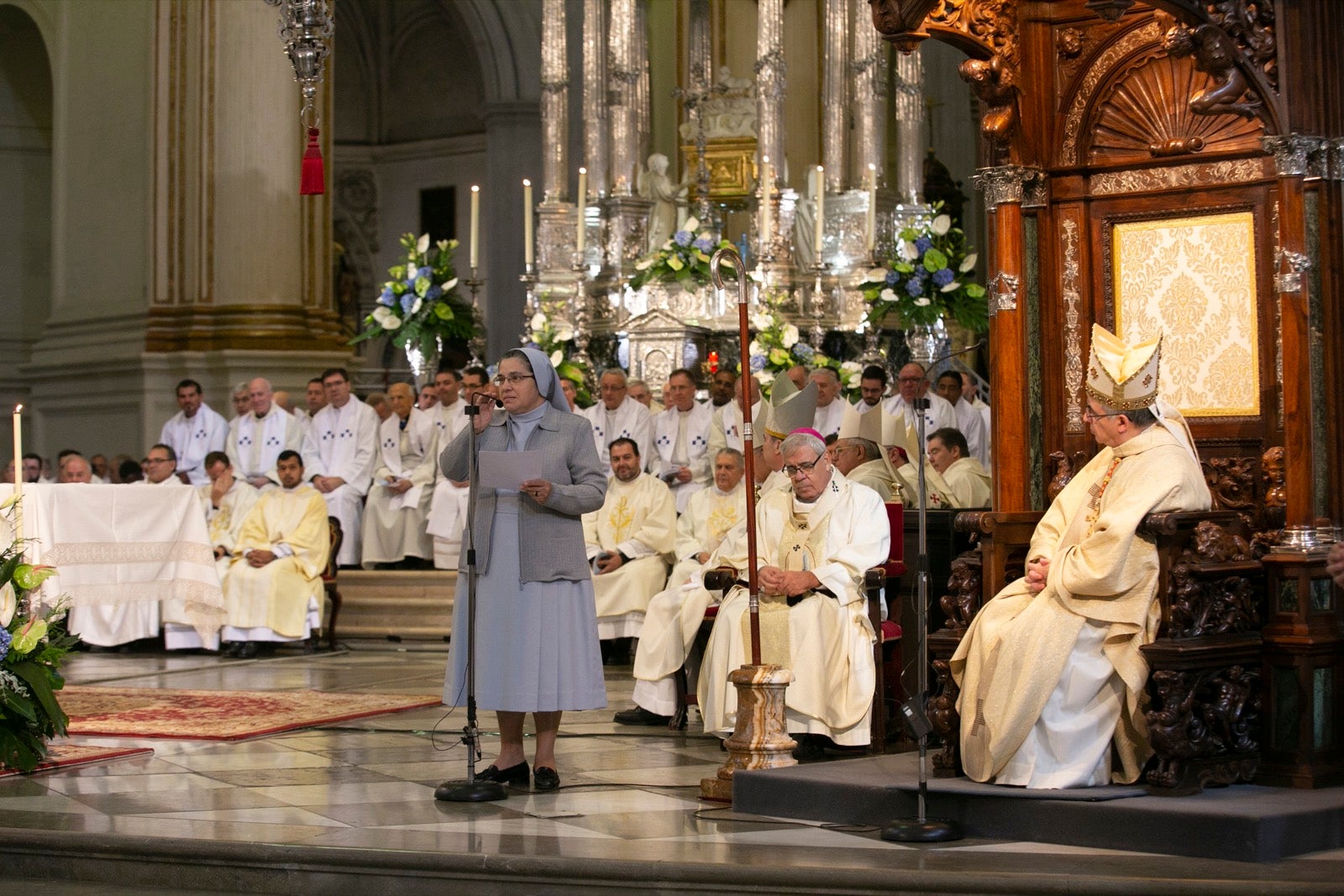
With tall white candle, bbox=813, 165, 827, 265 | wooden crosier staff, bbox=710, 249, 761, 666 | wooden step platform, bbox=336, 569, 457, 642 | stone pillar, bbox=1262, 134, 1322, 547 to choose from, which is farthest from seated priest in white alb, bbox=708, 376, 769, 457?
stone pillar, bbox=1262, 134, 1322, 547

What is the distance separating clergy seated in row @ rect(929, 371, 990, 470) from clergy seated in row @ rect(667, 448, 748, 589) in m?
2.56

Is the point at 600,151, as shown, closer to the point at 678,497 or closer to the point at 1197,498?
the point at 678,497

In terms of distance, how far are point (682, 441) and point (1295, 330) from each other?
6.26 m

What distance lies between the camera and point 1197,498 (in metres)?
5.66

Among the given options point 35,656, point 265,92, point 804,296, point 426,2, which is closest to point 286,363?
point 265,92

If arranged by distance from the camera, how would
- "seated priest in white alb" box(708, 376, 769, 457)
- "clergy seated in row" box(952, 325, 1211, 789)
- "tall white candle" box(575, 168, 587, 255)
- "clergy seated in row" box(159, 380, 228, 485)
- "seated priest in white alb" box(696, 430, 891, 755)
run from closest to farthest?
"clergy seated in row" box(952, 325, 1211, 789)
"seated priest in white alb" box(696, 430, 891, 755)
"seated priest in white alb" box(708, 376, 769, 457)
"clergy seated in row" box(159, 380, 228, 485)
"tall white candle" box(575, 168, 587, 255)

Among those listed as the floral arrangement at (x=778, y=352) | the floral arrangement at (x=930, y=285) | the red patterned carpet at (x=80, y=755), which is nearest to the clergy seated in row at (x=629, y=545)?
the floral arrangement at (x=778, y=352)

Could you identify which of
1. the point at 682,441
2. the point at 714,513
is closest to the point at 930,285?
the point at 682,441

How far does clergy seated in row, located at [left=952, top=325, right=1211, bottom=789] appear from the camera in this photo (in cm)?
549

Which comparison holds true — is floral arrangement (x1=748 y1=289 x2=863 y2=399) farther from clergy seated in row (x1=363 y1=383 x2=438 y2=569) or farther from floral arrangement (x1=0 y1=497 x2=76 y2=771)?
floral arrangement (x1=0 y1=497 x2=76 y2=771)

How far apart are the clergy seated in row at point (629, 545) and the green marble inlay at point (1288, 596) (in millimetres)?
4839

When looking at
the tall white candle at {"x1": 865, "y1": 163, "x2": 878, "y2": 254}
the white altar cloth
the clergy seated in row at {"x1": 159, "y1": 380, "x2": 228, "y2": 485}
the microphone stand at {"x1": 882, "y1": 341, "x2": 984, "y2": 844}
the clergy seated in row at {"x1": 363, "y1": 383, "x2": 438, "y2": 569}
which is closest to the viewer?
the microphone stand at {"x1": 882, "y1": 341, "x2": 984, "y2": 844}

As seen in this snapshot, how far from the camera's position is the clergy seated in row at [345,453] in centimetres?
1266

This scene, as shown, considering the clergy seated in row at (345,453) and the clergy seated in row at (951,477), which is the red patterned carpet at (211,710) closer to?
the clergy seated in row at (951,477)
